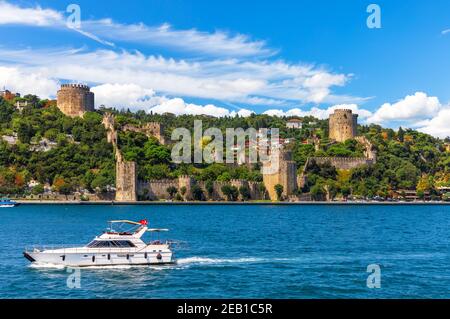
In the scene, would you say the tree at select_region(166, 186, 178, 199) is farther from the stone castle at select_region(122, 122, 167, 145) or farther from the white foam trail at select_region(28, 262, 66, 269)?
the white foam trail at select_region(28, 262, 66, 269)

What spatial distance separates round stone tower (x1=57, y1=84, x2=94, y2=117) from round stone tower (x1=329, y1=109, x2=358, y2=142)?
152 ft

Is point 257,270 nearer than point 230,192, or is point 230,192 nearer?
point 257,270

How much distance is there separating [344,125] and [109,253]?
97488mm

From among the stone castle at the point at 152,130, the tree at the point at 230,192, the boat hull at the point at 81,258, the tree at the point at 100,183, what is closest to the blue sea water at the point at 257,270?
the boat hull at the point at 81,258

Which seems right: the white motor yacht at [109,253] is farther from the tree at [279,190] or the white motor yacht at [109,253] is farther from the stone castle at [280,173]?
the stone castle at [280,173]

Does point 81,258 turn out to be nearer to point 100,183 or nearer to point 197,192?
point 100,183

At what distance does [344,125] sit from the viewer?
11606cm

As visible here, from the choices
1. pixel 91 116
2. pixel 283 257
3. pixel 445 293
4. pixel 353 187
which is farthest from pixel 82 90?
pixel 445 293

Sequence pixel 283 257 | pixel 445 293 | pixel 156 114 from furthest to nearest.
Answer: pixel 156 114, pixel 283 257, pixel 445 293

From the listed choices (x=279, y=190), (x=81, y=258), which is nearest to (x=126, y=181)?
(x=279, y=190)

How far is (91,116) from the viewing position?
10781cm

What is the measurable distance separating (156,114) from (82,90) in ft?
134

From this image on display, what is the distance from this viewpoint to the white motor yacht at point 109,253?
888 inches
